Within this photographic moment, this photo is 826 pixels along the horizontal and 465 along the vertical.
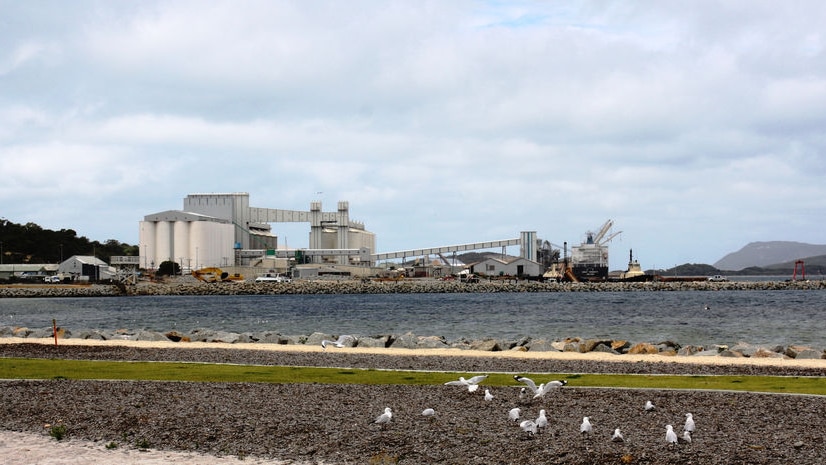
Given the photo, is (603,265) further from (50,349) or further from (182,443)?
(182,443)

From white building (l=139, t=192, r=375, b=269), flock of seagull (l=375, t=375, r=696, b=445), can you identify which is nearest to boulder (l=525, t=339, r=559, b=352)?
flock of seagull (l=375, t=375, r=696, b=445)

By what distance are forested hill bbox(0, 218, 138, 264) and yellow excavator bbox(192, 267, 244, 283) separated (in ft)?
128

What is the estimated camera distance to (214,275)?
111 meters

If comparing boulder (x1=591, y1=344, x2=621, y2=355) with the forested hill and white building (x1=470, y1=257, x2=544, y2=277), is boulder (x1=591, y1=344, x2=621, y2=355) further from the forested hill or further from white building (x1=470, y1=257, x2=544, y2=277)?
the forested hill

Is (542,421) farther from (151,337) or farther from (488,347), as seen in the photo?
(151,337)

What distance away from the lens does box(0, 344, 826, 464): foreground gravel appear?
9492 mm

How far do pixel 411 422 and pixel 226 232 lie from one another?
10799cm

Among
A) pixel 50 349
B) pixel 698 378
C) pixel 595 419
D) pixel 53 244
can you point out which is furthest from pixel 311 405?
pixel 53 244

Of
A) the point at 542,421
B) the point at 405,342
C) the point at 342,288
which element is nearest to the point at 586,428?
the point at 542,421

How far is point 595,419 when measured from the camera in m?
11.2

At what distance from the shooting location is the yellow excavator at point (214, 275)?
109 meters

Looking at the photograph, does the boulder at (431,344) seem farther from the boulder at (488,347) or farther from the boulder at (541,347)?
the boulder at (541,347)

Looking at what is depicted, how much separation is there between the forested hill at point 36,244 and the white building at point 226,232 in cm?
3179

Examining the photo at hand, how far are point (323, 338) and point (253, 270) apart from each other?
9179 cm
